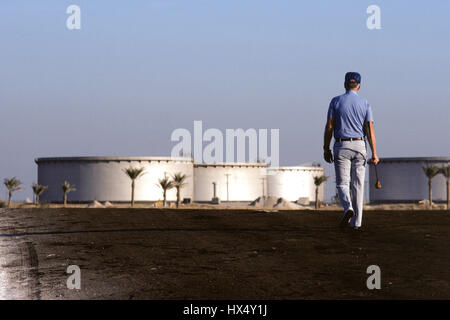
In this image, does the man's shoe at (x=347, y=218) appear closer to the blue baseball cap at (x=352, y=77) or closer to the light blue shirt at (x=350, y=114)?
the light blue shirt at (x=350, y=114)

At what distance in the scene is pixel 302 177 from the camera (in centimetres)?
14012

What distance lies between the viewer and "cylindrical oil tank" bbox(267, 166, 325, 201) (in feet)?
451

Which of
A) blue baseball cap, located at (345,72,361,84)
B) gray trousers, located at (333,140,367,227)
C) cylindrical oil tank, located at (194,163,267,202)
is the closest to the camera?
gray trousers, located at (333,140,367,227)

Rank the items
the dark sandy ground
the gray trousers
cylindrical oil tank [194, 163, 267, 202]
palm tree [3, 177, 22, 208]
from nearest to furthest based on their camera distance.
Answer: the dark sandy ground → the gray trousers → palm tree [3, 177, 22, 208] → cylindrical oil tank [194, 163, 267, 202]

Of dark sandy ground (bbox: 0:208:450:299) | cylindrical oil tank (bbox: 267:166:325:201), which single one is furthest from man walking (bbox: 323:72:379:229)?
cylindrical oil tank (bbox: 267:166:325:201)

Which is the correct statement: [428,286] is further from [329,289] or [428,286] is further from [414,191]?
[414,191]

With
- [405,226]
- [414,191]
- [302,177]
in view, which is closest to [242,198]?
[302,177]

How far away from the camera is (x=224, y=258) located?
24.9ft

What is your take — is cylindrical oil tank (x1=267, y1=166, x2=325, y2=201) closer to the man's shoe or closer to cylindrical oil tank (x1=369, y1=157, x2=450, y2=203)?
cylindrical oil tank (x1=369, y1=157, x2=450, y2=203)

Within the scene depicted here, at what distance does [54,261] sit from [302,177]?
133655mm

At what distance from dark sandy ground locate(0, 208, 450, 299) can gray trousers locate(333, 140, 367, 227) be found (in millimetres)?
476

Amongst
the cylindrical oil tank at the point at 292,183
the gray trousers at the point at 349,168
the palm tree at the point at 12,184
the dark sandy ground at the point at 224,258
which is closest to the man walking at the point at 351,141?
the gray trousers at the point at 349,168

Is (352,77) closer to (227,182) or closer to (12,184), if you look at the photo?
(12,184)
